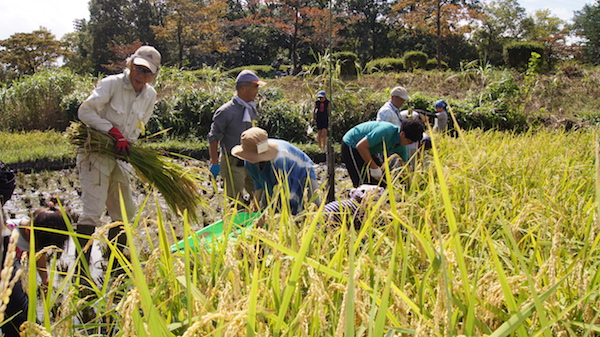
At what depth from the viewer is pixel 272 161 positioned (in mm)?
2588

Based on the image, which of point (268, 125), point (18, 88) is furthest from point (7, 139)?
point (268, 125)

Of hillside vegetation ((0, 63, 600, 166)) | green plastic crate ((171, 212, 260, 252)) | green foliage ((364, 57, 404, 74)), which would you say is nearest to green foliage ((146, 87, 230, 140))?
hillside vegetation ((0, 63, 600, 166))

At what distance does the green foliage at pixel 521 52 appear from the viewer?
18.9m

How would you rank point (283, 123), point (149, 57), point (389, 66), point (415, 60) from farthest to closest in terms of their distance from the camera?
point (415, 60) → point (389, 66) → point (283, 123) → point (149, 57)

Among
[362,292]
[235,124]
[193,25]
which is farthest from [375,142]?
[193,25]

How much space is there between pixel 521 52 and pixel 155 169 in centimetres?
1936

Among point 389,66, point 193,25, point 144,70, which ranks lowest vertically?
point 389,66

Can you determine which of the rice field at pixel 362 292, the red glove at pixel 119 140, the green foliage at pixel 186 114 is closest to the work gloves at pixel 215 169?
the red glove at pixel 119 140

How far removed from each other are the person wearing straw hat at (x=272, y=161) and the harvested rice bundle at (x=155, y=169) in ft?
2.21

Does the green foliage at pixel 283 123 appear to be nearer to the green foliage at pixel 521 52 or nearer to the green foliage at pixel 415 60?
the green foliage at pixel 415 60

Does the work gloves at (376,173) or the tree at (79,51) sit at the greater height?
the tree at (79,51)

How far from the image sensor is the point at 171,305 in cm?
121

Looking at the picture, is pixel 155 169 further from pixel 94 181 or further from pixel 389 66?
pixel 389 66

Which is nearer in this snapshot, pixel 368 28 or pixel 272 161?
pixel 272 161
